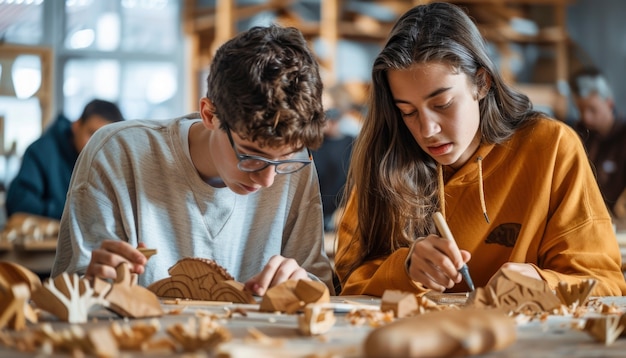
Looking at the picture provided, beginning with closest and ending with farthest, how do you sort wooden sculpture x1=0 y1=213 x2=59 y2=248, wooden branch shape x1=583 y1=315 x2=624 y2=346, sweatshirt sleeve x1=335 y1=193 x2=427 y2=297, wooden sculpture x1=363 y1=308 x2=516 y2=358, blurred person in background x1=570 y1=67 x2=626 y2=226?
wooden sculpture x1=363 y1=308 x2=516 y2=358, wooden branch shape x1=583 y1=315 x2=624 y2=346, sweatshirt sleeve x1=335 y1=193 x2=427 y2=297, wooden sculpture x1=0 y1=213 x2=59 y2=248, blurred person in background x1=570 y1=67 x2=626 y2=226

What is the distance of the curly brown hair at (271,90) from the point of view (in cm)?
143

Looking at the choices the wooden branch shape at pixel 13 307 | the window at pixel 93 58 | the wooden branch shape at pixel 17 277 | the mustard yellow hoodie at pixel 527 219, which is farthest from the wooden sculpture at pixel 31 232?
the window at pixel 93 58

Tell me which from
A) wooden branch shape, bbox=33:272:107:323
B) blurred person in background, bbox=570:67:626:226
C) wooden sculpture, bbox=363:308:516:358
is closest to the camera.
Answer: wooden sculpture, bbox=363:308:516:358

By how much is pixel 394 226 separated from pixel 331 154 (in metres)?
3.11

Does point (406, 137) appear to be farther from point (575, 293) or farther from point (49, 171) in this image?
point (49, 171)

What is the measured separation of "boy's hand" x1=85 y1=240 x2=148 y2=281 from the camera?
129 cm

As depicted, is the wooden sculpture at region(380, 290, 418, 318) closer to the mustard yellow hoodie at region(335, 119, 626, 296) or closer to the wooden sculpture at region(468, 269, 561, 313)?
the wooden sculpture at region(468, 269, 561, 313)

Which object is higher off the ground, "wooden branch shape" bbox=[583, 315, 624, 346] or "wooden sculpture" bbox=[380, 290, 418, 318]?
"wooden branch shape" bbox=[583, 315, 624, 346]

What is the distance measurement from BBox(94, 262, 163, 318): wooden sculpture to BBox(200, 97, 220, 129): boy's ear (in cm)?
47

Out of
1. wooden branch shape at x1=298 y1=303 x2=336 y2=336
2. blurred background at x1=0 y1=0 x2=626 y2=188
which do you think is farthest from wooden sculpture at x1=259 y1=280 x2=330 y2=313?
blurred background at x1=0 y1=0 x2=626 y2=188

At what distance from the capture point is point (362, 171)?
191 cm

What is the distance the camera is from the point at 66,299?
43.8 inches

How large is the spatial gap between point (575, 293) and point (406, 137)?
706 millimetres

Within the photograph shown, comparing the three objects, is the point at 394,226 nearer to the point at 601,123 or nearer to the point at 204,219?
the point at 204,219
